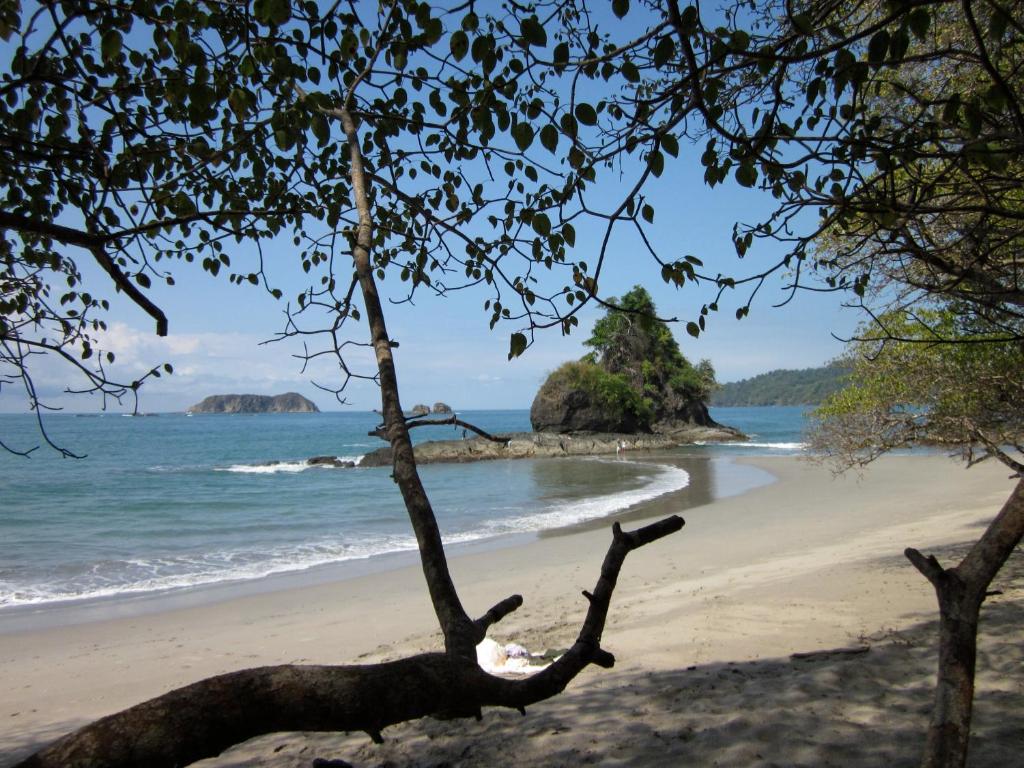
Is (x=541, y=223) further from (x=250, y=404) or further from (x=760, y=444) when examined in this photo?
(x=250, y=404)

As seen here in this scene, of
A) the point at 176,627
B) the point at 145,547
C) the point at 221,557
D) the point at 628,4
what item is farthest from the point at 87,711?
the point at 145,547

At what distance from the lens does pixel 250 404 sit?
15175 centimetres

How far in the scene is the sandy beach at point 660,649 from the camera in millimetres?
3982

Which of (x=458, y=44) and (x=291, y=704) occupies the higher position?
(x=458, y=44)

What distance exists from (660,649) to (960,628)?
12.6ft

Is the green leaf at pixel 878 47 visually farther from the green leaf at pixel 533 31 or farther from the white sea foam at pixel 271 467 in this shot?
the white sea foam at pixel 271 467

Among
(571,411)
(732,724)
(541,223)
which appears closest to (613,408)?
(571,411)

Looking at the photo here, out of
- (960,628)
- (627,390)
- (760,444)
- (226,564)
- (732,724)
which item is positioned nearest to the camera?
(960,628)

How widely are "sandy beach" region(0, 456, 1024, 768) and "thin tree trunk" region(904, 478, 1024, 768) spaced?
1.42 m

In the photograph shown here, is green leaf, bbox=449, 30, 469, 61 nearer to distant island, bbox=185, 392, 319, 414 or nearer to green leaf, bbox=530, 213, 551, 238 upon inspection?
green leaf, bbox=530, 213, 551, 238

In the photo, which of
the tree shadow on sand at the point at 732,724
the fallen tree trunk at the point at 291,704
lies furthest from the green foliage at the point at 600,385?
the fallen tree trunk at the point at 291,704

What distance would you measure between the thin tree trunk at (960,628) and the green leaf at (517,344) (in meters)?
1.54

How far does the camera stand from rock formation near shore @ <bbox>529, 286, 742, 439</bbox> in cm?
4512

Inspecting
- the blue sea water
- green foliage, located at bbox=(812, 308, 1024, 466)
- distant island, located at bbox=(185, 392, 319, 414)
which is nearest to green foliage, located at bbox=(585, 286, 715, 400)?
the blue sea water
